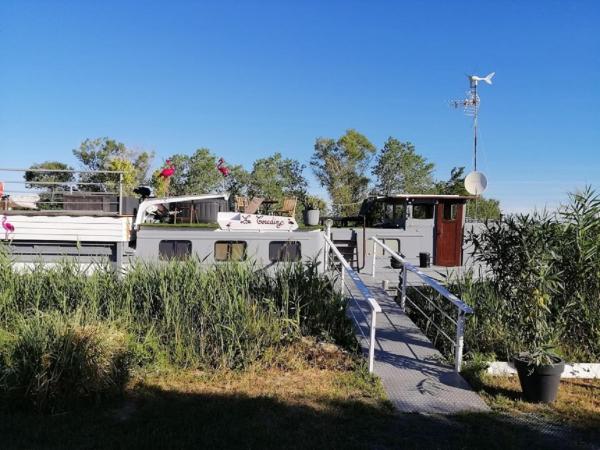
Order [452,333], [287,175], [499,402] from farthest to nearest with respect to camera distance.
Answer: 1. [287,175]
2. [452,333]
3. [499,402]

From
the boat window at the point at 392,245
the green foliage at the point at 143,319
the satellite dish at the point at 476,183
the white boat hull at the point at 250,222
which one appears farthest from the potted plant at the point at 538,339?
the satellite dish at the point at 476,183

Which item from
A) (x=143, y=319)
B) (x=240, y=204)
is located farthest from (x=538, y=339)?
(x=240, y=204)

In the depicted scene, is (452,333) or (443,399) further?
(452,333)

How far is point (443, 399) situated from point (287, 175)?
2669cm

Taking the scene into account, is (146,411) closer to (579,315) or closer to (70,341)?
(70,341)

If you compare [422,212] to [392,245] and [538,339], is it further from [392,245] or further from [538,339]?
[538,339]

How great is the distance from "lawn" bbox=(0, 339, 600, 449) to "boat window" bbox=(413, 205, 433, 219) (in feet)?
26.9

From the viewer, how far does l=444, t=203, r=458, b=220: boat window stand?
13234mm

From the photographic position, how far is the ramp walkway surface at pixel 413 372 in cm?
463

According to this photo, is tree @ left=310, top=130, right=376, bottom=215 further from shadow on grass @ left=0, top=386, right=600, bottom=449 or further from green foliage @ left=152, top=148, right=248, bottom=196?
shadow on grass @ left=0, top=386, right=600, bottom=449

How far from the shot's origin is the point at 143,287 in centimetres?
629

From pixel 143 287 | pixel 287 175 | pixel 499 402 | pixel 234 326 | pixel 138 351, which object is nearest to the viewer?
pixel 499 402

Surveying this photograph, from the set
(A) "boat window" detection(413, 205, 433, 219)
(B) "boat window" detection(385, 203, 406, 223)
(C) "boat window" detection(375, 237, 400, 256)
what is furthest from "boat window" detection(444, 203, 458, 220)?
(C) "boat window" detection(375, 237, 400, 256)

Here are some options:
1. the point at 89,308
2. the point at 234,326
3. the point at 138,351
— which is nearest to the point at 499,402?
the point at 234,326
